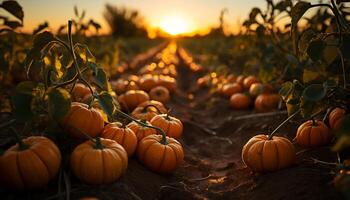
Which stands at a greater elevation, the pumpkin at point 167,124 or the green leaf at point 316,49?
the green leaf at point 316,49

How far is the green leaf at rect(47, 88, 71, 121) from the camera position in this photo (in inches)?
100.0

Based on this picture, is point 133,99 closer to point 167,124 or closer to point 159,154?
point 167,124

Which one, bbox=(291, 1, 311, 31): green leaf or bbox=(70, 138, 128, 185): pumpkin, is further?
bbox=(291, 1, 311, 31): green leaf

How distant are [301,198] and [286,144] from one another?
0.77 meters

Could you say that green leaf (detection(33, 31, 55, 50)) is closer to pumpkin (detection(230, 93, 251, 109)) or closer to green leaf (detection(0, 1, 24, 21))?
green leaf (detection(0, 1, 24, 21))

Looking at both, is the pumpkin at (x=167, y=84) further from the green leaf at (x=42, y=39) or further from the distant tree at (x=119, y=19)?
the distant tree at (x=119, y=19)

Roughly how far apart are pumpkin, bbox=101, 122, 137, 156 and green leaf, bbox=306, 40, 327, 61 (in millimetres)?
1812

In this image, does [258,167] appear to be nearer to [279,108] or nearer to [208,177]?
[208,177]

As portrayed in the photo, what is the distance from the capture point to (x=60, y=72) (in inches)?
144

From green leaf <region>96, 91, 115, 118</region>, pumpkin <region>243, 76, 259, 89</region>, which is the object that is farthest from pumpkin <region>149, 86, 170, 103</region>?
green leaf <region>96, 91, 115, 118</region>

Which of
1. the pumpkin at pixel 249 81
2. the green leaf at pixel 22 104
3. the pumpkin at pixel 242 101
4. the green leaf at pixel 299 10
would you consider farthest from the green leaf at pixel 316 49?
the pumpkin at pixel 249 81

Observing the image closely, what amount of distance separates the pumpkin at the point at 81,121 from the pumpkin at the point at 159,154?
0.52 m

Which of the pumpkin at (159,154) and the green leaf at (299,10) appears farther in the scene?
the pumpkin at (159,154)

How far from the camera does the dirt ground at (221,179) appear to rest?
2.87 m
